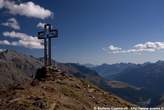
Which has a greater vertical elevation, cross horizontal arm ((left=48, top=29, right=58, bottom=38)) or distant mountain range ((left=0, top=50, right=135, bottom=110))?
cross horizontal arm ((left=48, top=29, right=58, bottom=38))

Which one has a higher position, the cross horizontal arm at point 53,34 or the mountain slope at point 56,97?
the cross horizontal arm at point 53,34

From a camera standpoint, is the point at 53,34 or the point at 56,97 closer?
the point at 56,97

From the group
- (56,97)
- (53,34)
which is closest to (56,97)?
(56,97)

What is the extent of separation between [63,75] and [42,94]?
54.2 ft

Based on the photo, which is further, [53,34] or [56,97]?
[53,34]

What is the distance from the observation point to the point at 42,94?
4797 cm

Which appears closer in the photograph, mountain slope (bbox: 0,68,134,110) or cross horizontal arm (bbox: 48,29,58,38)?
mountain slope (bbox: 0,68,134,110)

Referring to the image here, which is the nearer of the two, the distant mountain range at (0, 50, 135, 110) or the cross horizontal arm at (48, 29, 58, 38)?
the distant mountain range at (0, 50, 135, 110)

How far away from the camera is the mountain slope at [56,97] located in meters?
42.8

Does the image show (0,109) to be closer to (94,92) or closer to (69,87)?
(69,87)

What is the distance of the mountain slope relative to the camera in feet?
141

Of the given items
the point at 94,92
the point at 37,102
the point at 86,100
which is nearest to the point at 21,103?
the point at 37,102

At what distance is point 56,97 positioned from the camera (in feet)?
155

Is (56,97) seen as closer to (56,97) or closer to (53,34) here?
(56,97)
